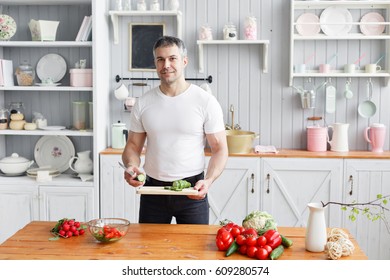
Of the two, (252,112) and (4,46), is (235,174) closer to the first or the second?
(252,112)

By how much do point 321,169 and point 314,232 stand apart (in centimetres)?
190

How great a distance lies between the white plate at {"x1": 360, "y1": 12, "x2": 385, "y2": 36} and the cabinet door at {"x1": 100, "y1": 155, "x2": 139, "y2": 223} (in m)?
2.23

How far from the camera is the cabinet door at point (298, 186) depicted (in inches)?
161

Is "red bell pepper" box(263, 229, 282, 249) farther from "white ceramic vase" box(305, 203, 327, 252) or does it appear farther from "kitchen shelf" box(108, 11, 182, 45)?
"kitchen shelf" box(108, 11, 182, 45)

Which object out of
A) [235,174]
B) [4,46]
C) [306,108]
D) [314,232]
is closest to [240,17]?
[306,108]

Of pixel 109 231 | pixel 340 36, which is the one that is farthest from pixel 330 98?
pixel 109 231

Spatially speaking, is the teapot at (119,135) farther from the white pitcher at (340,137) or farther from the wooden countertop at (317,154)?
the white pitcher at (340,137)

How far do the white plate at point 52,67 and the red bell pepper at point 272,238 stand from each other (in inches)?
111

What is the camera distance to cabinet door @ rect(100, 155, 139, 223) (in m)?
4.21

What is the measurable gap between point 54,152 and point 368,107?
2636mm

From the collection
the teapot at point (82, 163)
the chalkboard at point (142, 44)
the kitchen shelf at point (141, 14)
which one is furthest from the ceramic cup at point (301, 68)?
the teapot at point (82, 163)

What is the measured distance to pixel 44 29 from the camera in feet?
14.1

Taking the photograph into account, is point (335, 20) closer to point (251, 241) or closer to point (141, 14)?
point (141, 14)

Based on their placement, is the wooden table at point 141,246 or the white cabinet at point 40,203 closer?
the wooden table at point 141,246
